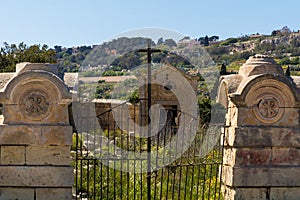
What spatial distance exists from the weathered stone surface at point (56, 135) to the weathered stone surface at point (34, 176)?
1.20 feet

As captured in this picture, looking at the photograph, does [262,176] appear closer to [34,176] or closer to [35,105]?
[34,176]

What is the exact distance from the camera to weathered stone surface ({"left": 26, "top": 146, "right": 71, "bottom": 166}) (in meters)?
6.21

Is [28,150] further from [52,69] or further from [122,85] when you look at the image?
[122,85]

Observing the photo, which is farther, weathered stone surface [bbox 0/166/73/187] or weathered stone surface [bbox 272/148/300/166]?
weathered stone surface [bbox 272/148/300/166]

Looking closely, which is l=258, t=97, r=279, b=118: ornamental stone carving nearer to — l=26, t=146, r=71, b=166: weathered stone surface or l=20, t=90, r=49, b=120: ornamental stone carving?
l=26, t=146, r=71, b=166: weathered stone surface

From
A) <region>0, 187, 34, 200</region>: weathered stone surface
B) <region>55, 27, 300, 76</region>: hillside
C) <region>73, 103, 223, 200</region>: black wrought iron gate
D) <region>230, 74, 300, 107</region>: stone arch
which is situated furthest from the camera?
<region>55, 27, 300, 76</region>: hillside

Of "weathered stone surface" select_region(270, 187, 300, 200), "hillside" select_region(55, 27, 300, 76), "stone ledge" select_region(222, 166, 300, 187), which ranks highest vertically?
"hillside" select_region(55, 27, 300, 76)

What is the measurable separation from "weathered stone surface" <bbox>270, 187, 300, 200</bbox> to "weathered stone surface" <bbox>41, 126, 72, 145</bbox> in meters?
3.20

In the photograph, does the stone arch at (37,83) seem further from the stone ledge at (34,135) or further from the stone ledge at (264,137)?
the stone ledge at (264,137)

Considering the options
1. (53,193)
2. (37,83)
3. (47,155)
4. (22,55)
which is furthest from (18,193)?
(22,55)

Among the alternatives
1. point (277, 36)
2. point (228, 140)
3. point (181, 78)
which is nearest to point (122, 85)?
point (181, 78)

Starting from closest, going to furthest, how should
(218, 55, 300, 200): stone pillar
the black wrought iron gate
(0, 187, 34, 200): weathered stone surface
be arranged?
(0, 187, 34, 200): weathered stone surface, (218, 55, 300, 200): stone pillar, the black wrought iron gate

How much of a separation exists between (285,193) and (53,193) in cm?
350

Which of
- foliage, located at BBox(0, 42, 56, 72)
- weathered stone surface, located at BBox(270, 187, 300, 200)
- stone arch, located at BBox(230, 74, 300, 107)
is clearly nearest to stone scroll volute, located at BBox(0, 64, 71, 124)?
stone arch, located at BBox(230, 74, 300, 107)
